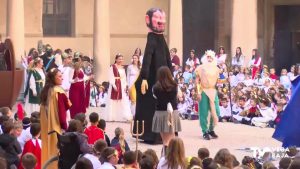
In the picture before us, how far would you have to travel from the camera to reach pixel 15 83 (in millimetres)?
18625

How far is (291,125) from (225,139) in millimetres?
5090

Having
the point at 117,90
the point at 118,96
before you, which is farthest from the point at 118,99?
the point at 117,90

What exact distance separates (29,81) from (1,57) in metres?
3.96

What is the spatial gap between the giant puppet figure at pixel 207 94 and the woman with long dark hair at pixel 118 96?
140 inches

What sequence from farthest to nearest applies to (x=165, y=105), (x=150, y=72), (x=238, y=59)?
(x=238, y=59) < (x=150, y=72) < (x=165, y=105)

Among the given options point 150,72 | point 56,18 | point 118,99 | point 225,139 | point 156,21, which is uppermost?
point 56,18

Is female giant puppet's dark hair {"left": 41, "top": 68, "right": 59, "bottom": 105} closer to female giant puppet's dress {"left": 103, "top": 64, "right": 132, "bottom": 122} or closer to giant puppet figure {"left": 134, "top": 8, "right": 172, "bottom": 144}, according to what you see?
giant puppet figure {"left": 134, "top": 8, "right": 172, "bottom": 144}

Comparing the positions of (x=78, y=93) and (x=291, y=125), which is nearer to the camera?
(x=291, y=125)

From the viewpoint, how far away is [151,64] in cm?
1884

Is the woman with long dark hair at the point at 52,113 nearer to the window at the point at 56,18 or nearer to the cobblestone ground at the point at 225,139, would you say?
the cobblestone ground at the point at 225,139

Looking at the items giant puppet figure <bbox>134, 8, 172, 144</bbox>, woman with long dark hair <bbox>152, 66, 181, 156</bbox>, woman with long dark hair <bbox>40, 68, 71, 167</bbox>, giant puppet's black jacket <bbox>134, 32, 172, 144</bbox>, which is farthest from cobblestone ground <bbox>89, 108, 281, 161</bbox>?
woman with long dark hair <bbox>40, 68, 71, 167</bbox>

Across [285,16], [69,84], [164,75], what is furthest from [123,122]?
[285,16]

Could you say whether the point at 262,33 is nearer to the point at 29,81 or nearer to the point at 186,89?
the point at 186,89

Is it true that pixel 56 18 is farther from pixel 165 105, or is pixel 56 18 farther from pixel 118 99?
pixel 165 105
